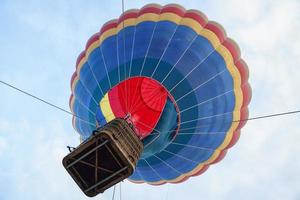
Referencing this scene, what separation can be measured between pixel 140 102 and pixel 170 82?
5.46ft

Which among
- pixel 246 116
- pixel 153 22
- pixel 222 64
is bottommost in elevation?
pixel 246 116

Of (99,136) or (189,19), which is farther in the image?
(189,19)

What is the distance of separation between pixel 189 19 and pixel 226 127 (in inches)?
113

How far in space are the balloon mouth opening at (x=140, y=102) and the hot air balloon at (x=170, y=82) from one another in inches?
1.2

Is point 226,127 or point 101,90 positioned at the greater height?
point 101,90

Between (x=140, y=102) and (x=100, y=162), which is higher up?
(x=140, y=102)

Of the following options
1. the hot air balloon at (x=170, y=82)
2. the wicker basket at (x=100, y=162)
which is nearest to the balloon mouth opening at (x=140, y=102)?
the hot air balloon at (x=170, y=82)

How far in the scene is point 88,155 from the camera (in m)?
10.2

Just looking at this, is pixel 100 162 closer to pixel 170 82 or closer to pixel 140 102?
pixel 170 82

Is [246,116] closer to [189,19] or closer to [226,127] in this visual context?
[226,127]

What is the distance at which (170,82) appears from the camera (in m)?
12.2

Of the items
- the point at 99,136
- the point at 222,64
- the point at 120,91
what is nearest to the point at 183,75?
the point at 222,64

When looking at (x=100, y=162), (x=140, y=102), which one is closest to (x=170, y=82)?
(x=140, y=102)

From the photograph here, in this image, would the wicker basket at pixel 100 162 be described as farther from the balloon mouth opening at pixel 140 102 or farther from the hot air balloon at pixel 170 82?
the balloon mouth opening at pixel 140 102
